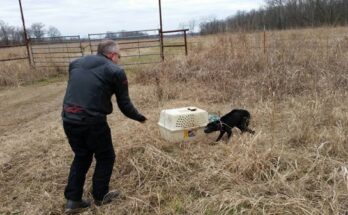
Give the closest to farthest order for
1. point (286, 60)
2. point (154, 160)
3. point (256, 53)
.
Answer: point (154, 160) → point (286, 60) → point (256, 53)


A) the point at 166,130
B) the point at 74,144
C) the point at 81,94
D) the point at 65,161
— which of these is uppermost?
the point at 81,94

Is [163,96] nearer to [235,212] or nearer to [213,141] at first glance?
[213,141]

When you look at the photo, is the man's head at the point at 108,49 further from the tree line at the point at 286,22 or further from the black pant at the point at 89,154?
the tree line at the point at 286,22

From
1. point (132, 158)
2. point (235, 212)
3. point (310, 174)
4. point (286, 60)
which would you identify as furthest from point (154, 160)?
point (286, 60)

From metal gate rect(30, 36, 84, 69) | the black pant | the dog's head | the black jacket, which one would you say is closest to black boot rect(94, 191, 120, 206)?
the black pant

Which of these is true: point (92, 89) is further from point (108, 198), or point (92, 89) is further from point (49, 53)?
point (49, 53)

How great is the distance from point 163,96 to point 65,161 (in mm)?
2926

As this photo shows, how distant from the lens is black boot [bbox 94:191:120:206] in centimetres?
321

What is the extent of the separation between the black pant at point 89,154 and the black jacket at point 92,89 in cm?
8

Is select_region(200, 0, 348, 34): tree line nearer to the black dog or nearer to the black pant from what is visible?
the black dog

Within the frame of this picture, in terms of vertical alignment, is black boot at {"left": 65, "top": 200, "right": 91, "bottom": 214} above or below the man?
below

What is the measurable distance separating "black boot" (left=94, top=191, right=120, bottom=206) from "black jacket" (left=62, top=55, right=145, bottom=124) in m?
0.72

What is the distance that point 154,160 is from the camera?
3.70m

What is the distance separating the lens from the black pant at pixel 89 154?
2922 millimetres
